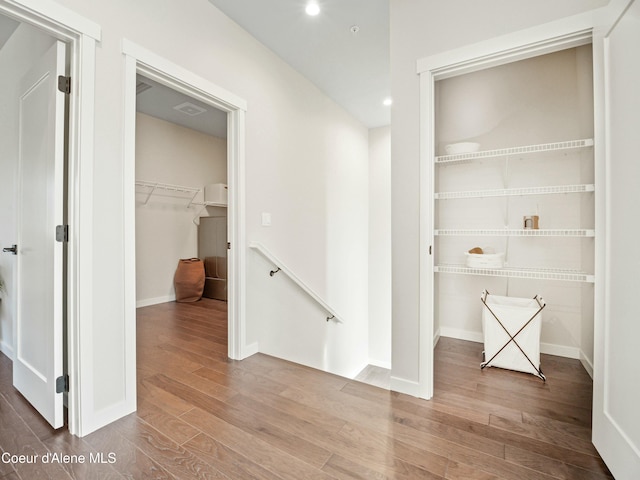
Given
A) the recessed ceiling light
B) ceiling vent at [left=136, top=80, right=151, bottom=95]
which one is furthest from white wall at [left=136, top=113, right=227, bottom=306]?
the recessed ceiling light

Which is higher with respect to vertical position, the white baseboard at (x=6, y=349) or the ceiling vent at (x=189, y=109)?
the ceiling vent at (x=189, y=109)

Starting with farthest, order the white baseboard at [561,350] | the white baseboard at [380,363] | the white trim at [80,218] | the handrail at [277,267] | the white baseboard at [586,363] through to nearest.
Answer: the white baseboard at [380,363] → the handrail at [277,267] → the white baseboard at [561,350] → the white baseboard at [586,363] → the white trim at [80,218]

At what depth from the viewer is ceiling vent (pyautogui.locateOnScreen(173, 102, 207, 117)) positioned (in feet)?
12.9

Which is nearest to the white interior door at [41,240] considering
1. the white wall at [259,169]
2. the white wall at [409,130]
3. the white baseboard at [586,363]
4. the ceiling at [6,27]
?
the white wall at [259,169]

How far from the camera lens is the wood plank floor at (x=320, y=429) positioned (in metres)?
1.34

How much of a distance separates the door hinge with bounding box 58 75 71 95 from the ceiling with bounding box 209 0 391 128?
1.22 metres

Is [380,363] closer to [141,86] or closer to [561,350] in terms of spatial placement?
[561,350]

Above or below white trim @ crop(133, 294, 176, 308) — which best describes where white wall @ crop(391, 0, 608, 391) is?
above

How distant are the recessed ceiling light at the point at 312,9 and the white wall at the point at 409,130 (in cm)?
60

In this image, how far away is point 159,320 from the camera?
3.58 metres

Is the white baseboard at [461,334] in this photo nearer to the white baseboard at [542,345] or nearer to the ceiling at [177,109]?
the white baseboard at [542,345]

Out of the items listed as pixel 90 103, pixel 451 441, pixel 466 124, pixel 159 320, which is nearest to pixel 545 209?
pixel 466 124

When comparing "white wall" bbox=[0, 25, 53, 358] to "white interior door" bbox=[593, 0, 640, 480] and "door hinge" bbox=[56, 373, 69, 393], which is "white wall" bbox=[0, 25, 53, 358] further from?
"white interior door" bbox=[593, 0, 640, 480]

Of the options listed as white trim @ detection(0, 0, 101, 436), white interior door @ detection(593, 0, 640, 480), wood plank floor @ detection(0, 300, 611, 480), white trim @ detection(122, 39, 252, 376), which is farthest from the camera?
white trim @ detection(122, 39, 252, 376)
